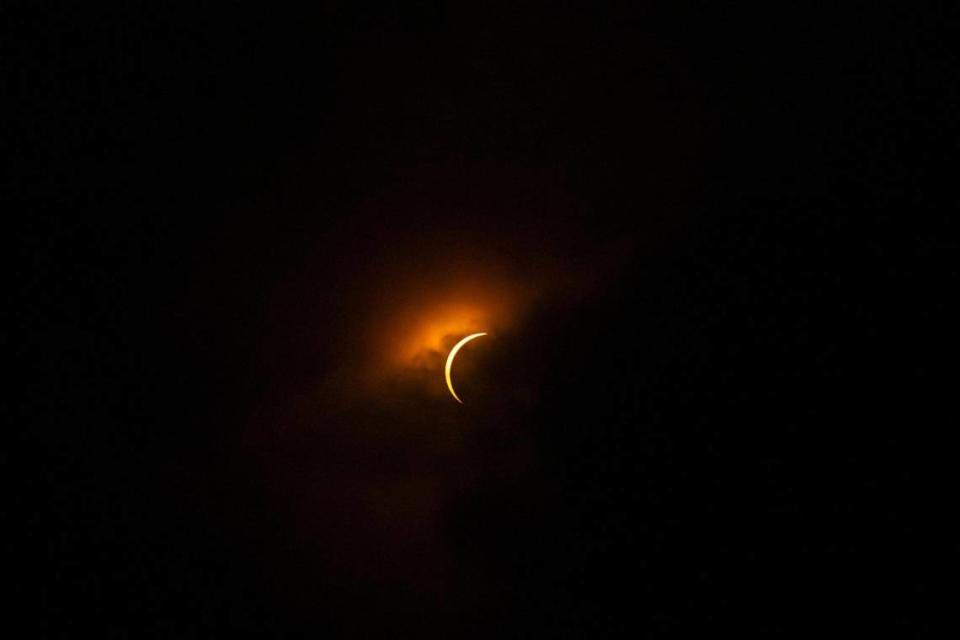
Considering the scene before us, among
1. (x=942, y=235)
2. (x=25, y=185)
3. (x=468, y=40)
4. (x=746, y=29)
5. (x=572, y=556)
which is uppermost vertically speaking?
(x=25, y=185)

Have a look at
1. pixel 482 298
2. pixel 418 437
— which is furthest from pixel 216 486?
pixel 482 298

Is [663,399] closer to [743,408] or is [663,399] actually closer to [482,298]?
[743,408]

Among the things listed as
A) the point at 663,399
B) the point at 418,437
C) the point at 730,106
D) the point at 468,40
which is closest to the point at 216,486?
the point at 418,437

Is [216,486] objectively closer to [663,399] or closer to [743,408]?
[663,399]

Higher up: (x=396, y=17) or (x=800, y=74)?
(x=396, y=17)

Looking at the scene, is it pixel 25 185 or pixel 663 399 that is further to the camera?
pixel 663 399

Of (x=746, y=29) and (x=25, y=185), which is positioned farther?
Answer: (x=746, y=29)
